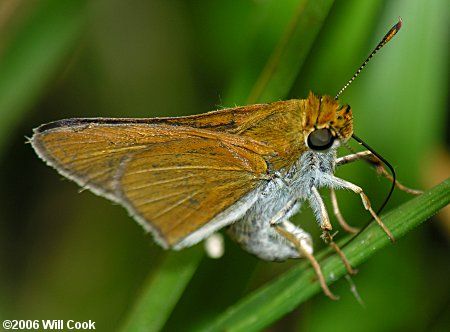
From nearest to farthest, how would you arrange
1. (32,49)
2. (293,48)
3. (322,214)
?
(293,48) → (322,214) → (32,49)

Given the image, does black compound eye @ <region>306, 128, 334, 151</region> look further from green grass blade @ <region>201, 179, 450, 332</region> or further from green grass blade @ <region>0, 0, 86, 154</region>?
green grass blade @ <region>0, 0, 86, 154</region>

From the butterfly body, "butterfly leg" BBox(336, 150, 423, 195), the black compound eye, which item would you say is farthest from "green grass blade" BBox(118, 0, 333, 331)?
"butterfly leg" BBox(336, 150, 423, 195)

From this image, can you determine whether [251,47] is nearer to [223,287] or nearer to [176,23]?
[223,287]

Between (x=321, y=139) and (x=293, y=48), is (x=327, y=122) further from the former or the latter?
(x=293, y=48)

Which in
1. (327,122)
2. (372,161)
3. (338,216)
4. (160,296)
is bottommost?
(160,296)

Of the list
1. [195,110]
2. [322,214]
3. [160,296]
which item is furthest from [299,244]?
[195,110]

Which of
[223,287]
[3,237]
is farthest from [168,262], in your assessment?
[3,237]
